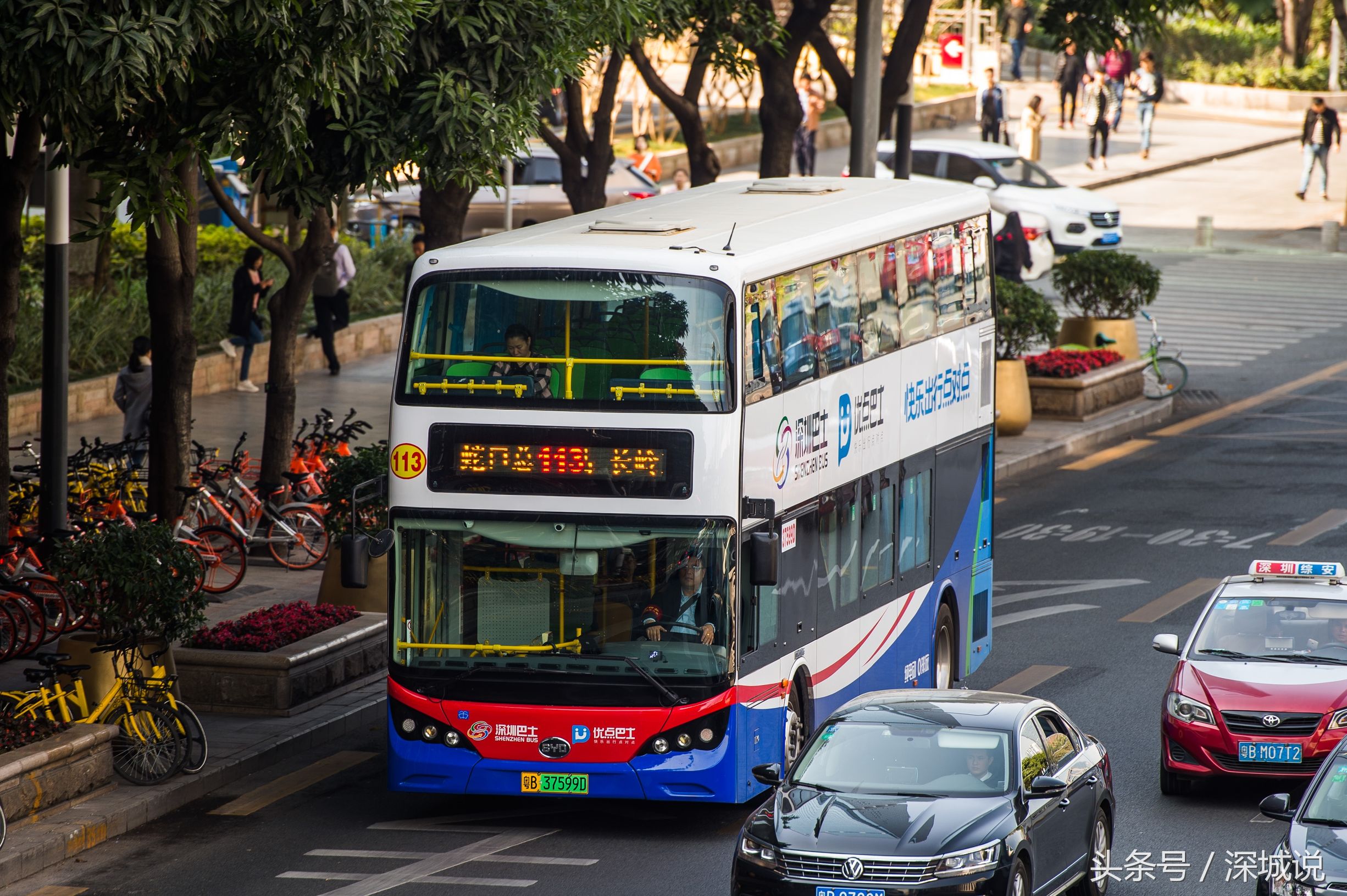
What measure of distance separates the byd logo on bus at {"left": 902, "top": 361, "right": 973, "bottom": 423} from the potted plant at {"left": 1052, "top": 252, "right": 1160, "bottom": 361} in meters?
14.2

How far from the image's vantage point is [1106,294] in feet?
99.8

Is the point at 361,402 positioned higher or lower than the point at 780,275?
lower

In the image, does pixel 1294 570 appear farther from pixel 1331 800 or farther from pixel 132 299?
pixel 132 299

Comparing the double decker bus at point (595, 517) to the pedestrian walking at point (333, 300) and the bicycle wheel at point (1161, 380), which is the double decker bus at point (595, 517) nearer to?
the pedestrian walking at point (333, 300)

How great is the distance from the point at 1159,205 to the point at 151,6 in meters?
39.7

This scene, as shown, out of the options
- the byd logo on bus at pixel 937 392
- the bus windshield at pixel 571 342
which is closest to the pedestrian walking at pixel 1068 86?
the byd logo on bus at pixel 937 392

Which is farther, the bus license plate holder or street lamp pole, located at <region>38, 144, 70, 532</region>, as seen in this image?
street lamp pole, located at <region>38, 144, 70, 532</region>

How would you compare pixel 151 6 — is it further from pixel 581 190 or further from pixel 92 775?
pixel 581 190

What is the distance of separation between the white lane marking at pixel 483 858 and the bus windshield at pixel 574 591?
1113 mm

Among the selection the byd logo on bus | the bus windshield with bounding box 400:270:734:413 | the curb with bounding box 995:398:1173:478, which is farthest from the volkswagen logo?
the curb with bounding box 995:398:1173:478

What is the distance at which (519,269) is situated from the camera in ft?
40.4

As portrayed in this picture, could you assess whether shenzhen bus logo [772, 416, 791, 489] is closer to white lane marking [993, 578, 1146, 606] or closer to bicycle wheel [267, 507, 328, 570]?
white lane marking [993, 578, 1146, 606]

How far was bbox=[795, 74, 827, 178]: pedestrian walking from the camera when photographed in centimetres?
4675

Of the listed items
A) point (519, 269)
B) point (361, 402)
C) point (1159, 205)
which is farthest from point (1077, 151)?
point (519, 269)
